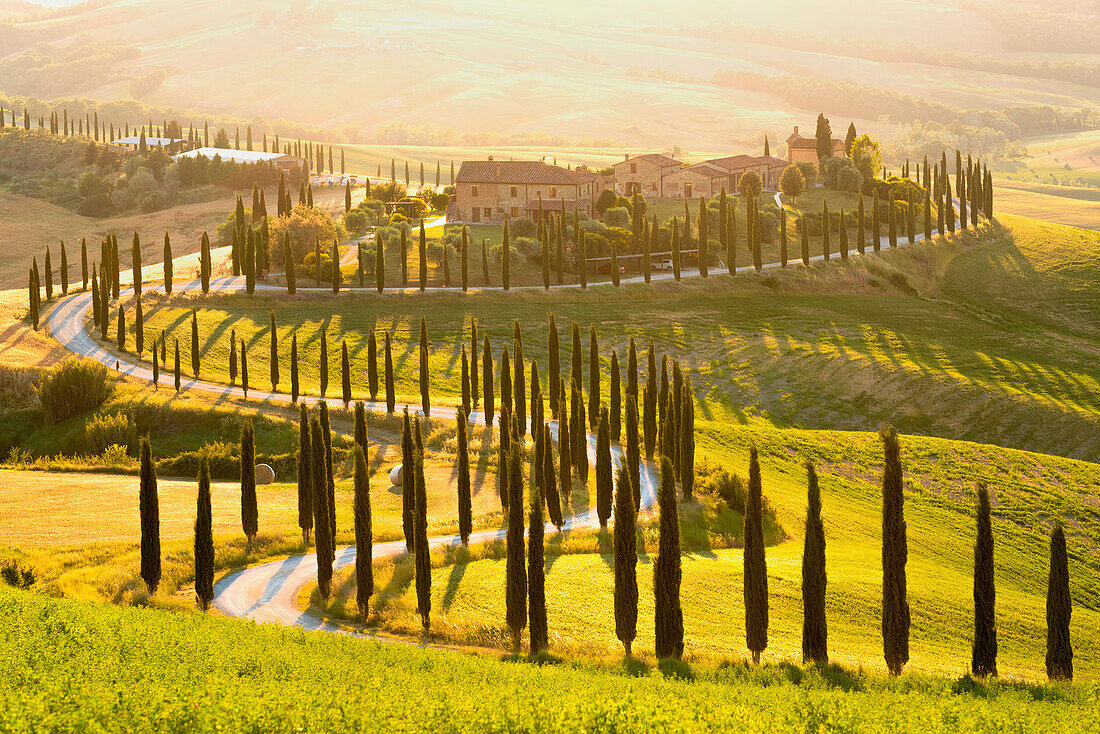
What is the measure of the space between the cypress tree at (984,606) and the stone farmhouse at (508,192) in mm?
90360

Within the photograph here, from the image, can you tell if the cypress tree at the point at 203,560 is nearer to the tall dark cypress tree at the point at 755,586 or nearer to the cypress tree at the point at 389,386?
the tall dark cypress tree at the point at 755,586

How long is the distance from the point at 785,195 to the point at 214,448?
9893 centimetres

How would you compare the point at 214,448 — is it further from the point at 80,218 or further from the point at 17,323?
the point at 80,218

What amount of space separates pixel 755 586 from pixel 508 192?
9243cm

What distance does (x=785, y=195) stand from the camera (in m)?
138

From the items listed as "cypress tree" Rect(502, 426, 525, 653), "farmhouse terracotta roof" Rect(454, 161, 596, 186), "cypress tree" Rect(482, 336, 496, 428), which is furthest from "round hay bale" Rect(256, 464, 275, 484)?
"farmhouse terracotta roof" Rect(454, 161, 596, 186)

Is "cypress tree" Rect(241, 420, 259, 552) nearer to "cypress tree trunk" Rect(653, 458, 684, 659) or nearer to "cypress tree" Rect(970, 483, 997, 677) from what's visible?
"cypress tree trunk" Rect(653, 458, 684, 659)

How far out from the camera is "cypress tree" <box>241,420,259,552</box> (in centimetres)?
4403

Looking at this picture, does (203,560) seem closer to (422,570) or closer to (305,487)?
(422,570)

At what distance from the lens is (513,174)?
12088 cm

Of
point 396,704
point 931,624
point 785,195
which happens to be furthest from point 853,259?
point 396,704

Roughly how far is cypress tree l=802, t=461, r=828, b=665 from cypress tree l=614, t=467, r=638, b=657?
5439 millimetres

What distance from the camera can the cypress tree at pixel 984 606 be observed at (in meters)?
31.1

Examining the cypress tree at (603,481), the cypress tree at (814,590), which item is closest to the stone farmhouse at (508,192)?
the cypress tree at (603,481)
